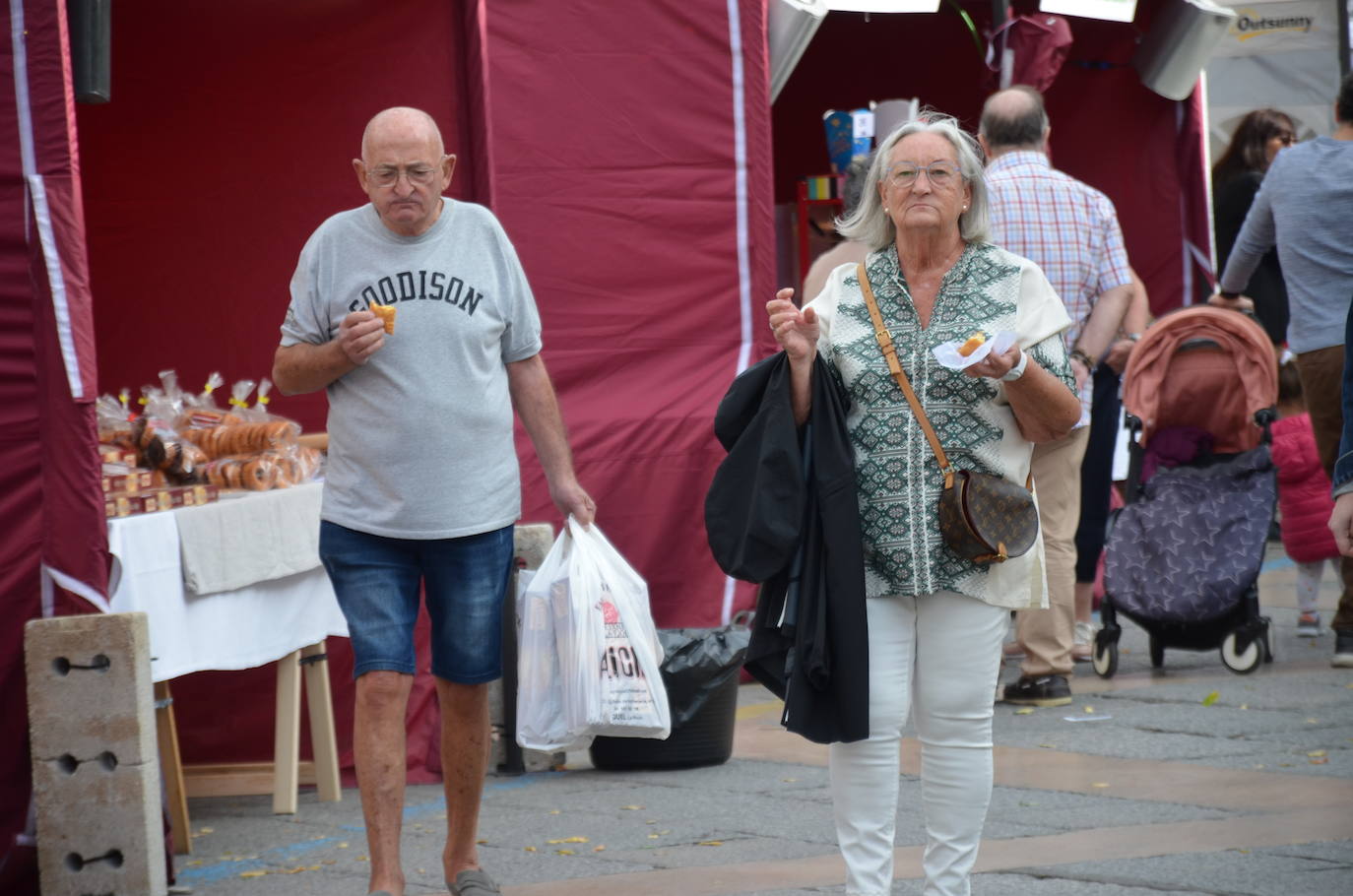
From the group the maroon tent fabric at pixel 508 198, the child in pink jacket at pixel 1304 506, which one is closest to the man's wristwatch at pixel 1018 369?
the maroon tent fabric at pixel 508 198

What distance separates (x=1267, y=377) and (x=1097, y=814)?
9.68ft

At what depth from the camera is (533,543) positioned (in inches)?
254

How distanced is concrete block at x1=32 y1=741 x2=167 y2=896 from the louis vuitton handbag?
219 cm

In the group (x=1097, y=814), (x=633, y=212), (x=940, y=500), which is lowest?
(x=1097, y=814)

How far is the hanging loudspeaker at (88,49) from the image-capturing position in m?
5.17

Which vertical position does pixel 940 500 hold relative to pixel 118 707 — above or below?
above

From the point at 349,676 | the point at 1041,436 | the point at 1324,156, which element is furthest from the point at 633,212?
the point at 1041,436

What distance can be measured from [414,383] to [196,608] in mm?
1353

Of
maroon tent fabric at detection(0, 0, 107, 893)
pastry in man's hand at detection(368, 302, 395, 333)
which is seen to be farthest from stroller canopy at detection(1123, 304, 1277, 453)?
maroon tent fabric at detection(0, 0, 107, 893)

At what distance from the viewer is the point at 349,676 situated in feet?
21.7

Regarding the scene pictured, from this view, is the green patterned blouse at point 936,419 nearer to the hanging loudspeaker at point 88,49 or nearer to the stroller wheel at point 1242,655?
the hanging loudspeaker at point 88,49

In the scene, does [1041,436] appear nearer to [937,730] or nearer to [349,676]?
[937,730]

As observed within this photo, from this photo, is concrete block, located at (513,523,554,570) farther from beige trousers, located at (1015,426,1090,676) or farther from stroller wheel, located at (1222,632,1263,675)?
stroller wheel, located at (1222,632,1263,675)

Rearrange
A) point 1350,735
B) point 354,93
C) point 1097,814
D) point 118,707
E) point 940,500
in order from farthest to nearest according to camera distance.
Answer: point 354,93, point 1350,735, point 1097,814, point 118,707, point 940,500
